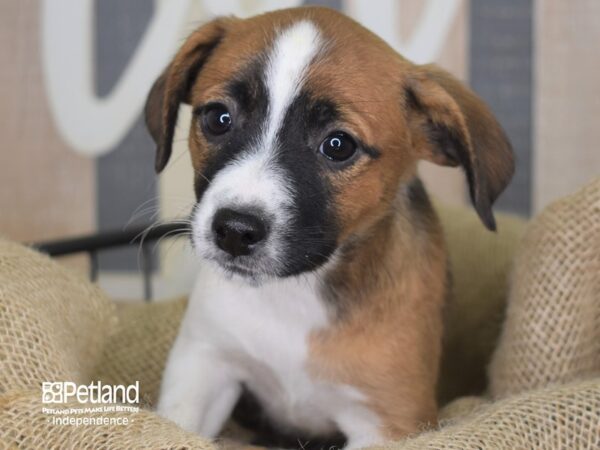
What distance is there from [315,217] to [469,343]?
1014mm

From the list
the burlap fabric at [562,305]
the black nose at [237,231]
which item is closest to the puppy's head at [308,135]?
the black nose at [237,231]

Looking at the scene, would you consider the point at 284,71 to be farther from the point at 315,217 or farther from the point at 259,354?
the point at 259,354

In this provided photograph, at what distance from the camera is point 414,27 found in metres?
3.40

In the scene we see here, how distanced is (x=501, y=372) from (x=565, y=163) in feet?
4.88

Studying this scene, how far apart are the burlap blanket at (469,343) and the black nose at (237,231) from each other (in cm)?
Result: 33

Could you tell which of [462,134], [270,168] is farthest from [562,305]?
[270,168]

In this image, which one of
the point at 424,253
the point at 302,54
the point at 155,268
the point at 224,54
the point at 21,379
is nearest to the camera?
the point at 21,379

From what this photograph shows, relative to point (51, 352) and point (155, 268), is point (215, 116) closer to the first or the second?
point (51, 352)

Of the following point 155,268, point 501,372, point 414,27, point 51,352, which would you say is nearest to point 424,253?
point 501,372

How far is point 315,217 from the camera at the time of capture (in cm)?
179

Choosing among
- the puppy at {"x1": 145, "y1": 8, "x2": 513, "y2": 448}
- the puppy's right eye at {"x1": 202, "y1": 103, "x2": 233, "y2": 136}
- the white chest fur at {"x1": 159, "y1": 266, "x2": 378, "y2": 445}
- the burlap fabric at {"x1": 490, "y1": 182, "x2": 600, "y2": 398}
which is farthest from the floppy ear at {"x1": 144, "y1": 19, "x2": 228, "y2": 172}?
the burlap fabric at {"x1": 490, "y1": 182, "x2": 600, "y2": 398}

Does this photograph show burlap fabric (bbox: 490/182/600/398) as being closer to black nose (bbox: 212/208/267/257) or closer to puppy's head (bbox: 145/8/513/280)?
puppy's head (bbox: 145/8/513/280)

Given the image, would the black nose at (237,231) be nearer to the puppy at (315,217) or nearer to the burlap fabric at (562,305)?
the puppy at (315,217)

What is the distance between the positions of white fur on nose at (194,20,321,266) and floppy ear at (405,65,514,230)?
0.27 meters
